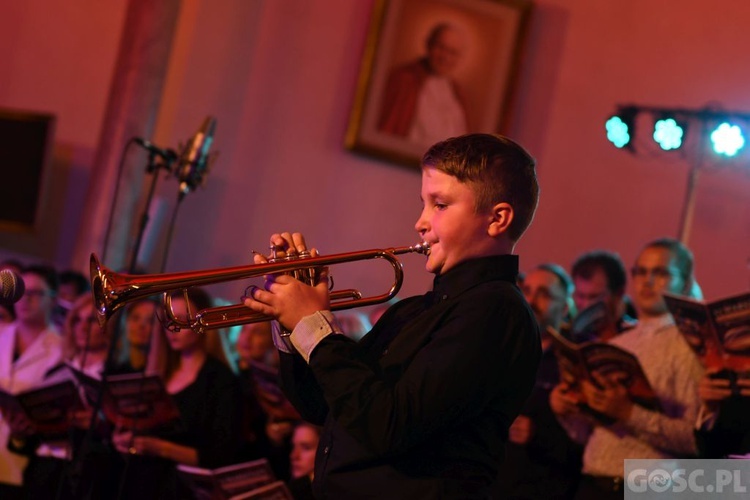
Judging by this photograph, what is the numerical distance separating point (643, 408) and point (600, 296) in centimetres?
99

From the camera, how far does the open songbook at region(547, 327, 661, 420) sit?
346 cm

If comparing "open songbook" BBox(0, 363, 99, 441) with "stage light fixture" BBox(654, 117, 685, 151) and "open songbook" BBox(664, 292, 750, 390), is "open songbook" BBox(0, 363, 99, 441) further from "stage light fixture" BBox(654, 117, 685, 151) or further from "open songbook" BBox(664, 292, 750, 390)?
"stage light fixture" BBox(654, 117, 685, 151)

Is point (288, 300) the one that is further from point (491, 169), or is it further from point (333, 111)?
point (333, 111)

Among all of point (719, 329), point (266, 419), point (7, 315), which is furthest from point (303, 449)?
point (7, 315)

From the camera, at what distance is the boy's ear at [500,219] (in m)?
2.13

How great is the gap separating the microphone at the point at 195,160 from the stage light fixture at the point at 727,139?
110 inches

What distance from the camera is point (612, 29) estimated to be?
21.5ft

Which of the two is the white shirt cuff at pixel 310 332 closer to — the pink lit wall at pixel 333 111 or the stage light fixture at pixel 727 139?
the stage light fixture at pixel 727 139

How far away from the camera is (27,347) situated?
16.0 feet

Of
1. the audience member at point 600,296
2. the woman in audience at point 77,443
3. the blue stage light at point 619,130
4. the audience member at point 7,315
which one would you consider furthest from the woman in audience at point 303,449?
the blue stage light at point 619,130

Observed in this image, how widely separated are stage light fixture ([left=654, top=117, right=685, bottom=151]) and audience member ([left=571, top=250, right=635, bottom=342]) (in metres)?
1.43

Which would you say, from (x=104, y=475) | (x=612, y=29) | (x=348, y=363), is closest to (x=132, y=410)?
(x=104, y=475)

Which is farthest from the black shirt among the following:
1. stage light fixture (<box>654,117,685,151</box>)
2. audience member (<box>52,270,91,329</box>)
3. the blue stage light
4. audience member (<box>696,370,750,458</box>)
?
the blue stage light

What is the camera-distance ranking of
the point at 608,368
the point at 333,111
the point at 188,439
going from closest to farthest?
the point at 608,368
the point at 188,439
the point at 333,111
